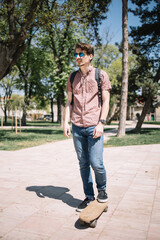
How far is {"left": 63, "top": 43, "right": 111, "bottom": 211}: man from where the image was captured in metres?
3.01

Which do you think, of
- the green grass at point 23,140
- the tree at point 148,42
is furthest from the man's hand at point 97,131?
the tree at point 148,42

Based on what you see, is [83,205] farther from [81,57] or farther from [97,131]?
[81,57]

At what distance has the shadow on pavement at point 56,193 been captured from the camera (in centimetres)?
359

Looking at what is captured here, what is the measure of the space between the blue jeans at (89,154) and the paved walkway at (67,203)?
0.45m

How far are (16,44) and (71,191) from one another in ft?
25.9

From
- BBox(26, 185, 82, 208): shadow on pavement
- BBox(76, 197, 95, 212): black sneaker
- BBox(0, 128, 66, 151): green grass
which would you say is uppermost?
BBox(76, 197, 95, 212): black sneaker

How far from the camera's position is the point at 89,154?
3059 millimetres

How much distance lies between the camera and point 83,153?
314 cm

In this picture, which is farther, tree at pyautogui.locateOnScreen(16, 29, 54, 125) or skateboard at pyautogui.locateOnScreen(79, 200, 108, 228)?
tree at pyautogui.locateOnScreen(16, 29, 54, 125)

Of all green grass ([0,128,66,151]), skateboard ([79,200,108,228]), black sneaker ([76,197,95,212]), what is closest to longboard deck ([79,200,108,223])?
skateboard ([79,200,108,228])

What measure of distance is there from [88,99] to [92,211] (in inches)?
55.5

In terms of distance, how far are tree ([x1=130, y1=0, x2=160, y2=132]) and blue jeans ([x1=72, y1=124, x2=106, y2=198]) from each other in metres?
14.1

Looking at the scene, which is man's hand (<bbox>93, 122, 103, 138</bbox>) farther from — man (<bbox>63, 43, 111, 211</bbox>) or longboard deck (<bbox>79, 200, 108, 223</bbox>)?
longboard deck (<bbox>79, 200, 108, 223</bbox>)

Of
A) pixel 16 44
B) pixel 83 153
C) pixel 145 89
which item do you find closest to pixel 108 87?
pixel 83 153
